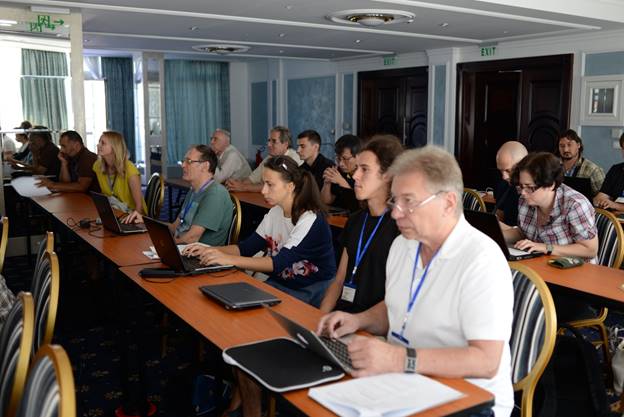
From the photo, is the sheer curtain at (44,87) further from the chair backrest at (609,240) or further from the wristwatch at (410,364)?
the wristwatch at (410,364)

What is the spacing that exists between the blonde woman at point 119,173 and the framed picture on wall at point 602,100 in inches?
208

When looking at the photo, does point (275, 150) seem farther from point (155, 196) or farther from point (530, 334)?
point (530, 334)

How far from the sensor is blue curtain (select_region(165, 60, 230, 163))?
12.9m

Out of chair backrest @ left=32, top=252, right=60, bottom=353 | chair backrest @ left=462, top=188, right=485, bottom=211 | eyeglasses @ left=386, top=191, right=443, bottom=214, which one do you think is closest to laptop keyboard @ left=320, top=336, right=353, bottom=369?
eyeglasses @ left=386, top=191, right=443, bottom=214

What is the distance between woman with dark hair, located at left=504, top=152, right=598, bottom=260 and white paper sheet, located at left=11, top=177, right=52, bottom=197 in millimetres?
4311

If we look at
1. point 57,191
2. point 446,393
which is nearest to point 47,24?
point 57,191

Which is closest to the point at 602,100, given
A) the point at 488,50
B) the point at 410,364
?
the point at 488,50

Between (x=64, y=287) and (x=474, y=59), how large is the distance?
6225mm

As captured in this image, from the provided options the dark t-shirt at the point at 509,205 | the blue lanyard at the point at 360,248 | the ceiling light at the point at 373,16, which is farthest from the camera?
the ceiling light at the point at 373,16

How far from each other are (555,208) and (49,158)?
4.80m

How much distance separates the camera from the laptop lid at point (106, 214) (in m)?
3.81

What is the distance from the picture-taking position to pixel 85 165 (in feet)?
19.2

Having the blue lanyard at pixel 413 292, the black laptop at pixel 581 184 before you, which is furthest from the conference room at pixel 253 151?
the black laptop at pixel 581 184

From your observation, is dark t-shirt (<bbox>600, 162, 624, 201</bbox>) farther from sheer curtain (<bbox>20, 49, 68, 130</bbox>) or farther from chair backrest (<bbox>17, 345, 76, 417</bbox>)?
chair backrest (<bbox>17, 345, 76, 417</bbox>)
